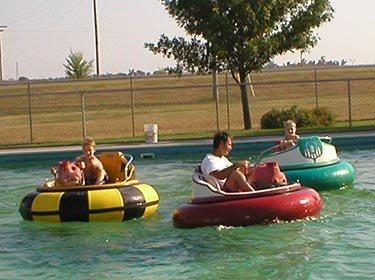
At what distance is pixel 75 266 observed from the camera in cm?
1002

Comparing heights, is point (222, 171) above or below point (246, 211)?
above

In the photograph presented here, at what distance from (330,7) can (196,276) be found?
16.8 meters

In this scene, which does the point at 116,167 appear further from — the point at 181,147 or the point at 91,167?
the point at 181,147

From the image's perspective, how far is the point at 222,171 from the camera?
11.6 m

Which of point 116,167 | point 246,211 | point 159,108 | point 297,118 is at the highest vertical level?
point 159,108

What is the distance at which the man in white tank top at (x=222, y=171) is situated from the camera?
11.6m

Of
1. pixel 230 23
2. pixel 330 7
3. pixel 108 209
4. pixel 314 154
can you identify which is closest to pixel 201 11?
pixel 230 23

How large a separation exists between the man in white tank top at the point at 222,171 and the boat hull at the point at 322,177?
9.69ft

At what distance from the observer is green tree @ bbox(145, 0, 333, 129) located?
80.1 feet

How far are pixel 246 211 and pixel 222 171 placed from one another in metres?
0.70

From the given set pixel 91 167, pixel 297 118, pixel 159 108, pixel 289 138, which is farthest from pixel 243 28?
pixel 159 108

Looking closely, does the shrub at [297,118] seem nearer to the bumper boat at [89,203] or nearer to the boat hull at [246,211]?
the bumper boat at [89,203]

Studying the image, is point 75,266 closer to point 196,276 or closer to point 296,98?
point 196,276

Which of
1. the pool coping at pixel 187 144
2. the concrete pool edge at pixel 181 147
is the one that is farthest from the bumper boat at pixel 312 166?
the pool coping at pixel 187 144
